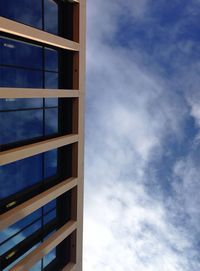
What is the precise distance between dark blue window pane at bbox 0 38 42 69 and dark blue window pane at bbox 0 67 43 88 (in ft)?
1.00

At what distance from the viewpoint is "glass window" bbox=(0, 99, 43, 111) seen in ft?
41.5

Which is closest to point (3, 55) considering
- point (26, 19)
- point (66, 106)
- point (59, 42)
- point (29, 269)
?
point (26, 19)

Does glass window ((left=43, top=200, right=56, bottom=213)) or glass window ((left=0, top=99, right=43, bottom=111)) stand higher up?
glass window ((left=0, top=99, right=43, bottom=111))

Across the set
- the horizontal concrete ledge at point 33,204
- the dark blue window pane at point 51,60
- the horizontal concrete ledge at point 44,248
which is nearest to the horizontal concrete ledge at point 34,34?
the dark blue window pane at point 51,60

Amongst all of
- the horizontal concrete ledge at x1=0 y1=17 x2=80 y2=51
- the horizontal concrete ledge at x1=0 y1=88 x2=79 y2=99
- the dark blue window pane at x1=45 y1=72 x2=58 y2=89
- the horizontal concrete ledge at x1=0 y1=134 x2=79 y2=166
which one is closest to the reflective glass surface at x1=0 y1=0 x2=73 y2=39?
the horizontal concrete ledge at x1=0 y1=17 x2=80 y2=51

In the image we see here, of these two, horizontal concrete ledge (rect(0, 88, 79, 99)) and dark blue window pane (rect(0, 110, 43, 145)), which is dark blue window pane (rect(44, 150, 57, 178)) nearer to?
dark blue window pane (rect(0, 110, 43, 145))

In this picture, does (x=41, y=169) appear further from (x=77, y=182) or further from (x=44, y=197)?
(x=77, y=182)

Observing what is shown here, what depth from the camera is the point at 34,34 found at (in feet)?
44.0

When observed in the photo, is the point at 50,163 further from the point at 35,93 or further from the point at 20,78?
the point at 20,78

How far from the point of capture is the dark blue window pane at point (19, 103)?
1265 centimetres

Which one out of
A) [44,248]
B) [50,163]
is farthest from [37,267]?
[50,163]

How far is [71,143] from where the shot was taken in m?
17.9

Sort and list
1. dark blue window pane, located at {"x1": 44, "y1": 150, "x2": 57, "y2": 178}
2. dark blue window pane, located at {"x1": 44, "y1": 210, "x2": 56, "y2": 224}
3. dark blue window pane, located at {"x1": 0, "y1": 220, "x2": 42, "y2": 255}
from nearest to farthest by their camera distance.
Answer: dark blue window pane, located at {"x1": 0, "y1": 220, "x2": 42, "y2": 255} < dark blue window pane, located at {"x1": 44, "y1": 150, "x2": 57, "y2": 178} < dark blue window pane, located at {"x1": 44, "y1": 210, "x2": 56, "y2": 224}

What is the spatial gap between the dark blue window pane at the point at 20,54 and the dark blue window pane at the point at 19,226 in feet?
26.4
